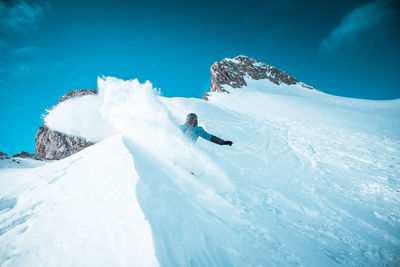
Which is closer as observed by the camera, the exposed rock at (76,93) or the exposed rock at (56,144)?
the exposed rock at (56,144)

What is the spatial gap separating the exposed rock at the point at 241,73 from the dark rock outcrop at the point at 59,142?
2880 cm

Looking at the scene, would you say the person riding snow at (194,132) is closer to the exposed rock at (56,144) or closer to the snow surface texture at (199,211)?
the snow surface texture at (199,211)

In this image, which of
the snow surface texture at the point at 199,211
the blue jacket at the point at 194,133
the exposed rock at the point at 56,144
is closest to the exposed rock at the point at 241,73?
the exposed rock at the point at 56,144

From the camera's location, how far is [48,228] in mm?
1996

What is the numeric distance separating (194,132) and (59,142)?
55.3 ft

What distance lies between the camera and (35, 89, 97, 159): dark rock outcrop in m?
14.0

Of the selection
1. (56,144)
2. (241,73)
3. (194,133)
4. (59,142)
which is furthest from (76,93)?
(241,73)

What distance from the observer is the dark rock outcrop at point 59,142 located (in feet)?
45.9

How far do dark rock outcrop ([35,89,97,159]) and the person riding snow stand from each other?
13.3m

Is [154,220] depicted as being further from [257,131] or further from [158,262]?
[257,131]

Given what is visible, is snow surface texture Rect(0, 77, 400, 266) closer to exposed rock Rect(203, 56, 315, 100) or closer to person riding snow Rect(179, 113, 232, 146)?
person riding snow Rect(179, 113, 232, 146)

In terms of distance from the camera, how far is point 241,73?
50.4 m

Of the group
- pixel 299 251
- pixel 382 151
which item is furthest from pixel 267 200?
pixel 382 151

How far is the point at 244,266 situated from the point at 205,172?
266 centimetres
